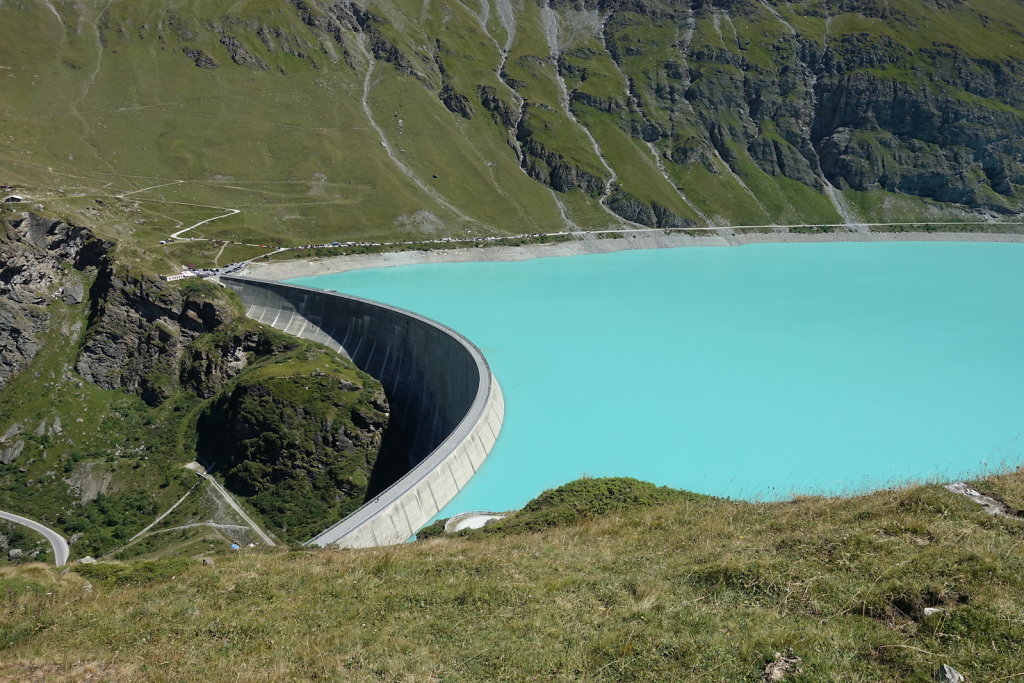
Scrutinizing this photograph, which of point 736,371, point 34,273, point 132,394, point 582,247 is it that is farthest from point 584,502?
point 582,247

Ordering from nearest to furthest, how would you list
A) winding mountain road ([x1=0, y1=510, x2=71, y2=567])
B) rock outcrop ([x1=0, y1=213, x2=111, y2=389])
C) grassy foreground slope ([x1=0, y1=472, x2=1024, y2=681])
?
1. grassy foreground slope ([x1=0, y1=472, x2=1024, y2=681])
2. winding mountain road ([x1=0, y1=510, x2=71, y2=567])
3. rock outcrop ([x1=0, y1=213, x2=111, y2=389])

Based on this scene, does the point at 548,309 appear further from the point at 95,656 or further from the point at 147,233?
the point at 95,656

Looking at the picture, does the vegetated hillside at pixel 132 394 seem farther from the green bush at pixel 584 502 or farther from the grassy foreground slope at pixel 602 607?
the grassy foreground slope at pixel 602 607

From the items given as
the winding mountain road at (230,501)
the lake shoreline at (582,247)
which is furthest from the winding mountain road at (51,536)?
the lake shoreline at (582,247)

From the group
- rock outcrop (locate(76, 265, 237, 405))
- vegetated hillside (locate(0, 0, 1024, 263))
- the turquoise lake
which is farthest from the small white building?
the turquoise lake

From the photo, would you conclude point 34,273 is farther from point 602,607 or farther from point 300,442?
point 602,607

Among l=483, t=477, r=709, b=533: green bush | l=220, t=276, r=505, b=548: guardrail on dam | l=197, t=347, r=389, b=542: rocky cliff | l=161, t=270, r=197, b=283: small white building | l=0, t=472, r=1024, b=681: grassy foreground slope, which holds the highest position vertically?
l=0, t=472, r=1024, b=681: grassy foreground slope

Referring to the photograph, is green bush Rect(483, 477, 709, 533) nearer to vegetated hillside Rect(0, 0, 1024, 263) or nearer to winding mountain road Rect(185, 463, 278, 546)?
winding mountain road Rect(185, 463, 278, 546)
